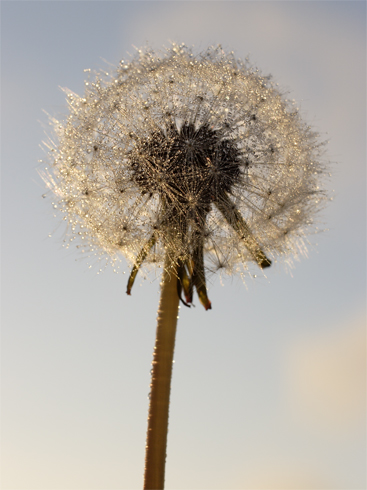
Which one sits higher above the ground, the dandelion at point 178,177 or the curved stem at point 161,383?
the dandelion at point 178,177

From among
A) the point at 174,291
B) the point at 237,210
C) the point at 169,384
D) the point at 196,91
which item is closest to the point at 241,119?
the point at 196,91

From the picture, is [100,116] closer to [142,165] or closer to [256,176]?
[142,165]

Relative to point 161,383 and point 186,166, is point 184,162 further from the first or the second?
point 161,383

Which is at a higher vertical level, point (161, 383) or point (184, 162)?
point (184, 162)

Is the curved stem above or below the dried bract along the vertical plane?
below

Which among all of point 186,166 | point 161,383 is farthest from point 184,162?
point 161,383
